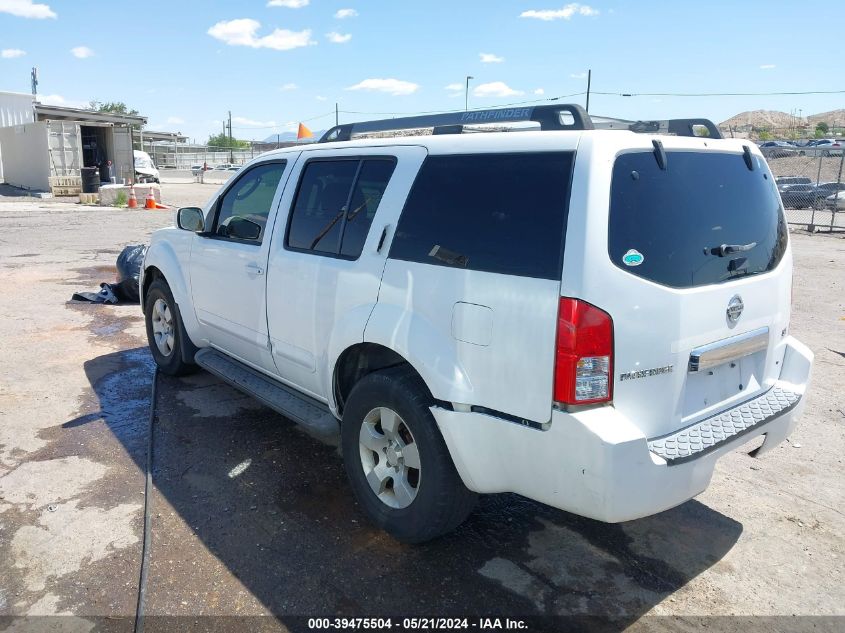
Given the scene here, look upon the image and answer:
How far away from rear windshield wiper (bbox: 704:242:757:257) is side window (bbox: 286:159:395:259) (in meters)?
1.60

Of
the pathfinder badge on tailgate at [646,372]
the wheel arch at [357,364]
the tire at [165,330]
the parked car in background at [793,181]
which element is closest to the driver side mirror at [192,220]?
the tire at [165,330]

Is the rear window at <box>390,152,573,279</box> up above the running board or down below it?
above

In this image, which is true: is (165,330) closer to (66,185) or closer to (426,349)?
(426,349)

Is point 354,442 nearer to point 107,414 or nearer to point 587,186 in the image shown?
point 587,186

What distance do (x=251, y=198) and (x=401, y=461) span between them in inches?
92.7

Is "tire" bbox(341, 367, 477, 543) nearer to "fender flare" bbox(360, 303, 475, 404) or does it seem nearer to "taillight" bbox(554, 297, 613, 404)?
"fender flare" bbox(360, 303, 475, 404)

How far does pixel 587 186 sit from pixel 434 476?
4.75 feet

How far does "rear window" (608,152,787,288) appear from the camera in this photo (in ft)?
8.79

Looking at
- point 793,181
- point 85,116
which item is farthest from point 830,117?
point 85,116

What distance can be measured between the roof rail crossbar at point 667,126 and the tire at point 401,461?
1703 millimetres

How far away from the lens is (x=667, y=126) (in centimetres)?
362

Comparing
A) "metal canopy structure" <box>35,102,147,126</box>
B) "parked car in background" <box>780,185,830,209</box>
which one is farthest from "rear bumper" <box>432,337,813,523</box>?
"metal canopy structure" <box>35,102,147,126</box>

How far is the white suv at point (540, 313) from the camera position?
2598mm

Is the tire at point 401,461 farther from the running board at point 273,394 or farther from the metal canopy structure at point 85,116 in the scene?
the metal canopy structure at point 85,116
